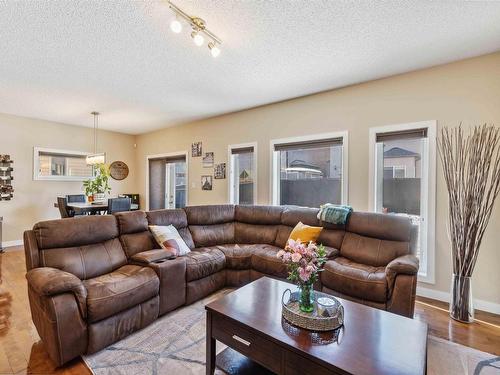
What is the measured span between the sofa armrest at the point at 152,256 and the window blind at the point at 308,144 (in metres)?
2.54

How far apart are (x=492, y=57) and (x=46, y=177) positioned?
7.71 metres

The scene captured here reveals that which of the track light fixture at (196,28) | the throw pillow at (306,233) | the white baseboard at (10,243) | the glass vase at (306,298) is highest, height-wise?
the track light fixture at (196,28)

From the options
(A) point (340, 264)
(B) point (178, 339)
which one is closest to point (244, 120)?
(A) point (340, 264)

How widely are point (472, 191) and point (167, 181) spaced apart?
5920mm

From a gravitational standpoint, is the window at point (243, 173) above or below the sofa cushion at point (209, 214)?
above

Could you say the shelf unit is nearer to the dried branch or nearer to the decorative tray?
the decorative tray

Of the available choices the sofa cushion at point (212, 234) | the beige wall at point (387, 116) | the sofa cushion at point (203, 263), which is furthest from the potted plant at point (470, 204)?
the sofa cushion at point (212, 234)

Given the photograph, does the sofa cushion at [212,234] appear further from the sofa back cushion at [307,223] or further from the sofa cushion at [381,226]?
the sofa cushion at [381,226]

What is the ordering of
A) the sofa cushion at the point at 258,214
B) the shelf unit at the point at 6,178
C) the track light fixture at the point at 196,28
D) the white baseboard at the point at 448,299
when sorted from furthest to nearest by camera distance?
the shelf unit at the point at 6,178
the sofa cushion at the point at 258,214
the white baseboard at the point at 448,299
the track light fixture at the point at 196,28

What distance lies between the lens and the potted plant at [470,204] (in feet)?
8.04

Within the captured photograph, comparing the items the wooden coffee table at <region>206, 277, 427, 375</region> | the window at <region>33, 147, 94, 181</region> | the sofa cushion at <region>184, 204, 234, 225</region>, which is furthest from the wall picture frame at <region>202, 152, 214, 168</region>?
the wooden coffee table at <region>206, 277, 427, 375</region>

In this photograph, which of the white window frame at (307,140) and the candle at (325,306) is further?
the white window frame at (307,140)

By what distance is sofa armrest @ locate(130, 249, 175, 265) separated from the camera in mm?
2531

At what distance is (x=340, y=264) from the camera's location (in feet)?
8.90
